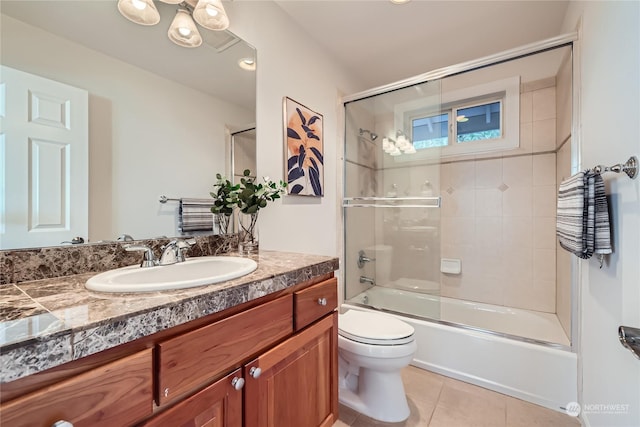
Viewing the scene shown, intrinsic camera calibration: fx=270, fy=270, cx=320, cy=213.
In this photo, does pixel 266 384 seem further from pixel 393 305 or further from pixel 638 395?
pixel 393 305

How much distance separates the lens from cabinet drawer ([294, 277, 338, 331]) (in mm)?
1021

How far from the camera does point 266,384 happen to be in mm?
886

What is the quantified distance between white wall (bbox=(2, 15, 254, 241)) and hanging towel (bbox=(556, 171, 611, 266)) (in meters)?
1.64

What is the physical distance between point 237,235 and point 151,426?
98cm

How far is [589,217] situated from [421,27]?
1.59m

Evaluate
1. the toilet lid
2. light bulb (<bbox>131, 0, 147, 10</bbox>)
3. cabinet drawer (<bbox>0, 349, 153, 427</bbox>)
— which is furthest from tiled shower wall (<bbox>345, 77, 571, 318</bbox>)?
cabinet drawer (<bbox>0, 349, 153, 427</bbox>)

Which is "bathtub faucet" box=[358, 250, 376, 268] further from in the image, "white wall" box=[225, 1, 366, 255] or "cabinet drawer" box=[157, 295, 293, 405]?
"cabinet drawer" box=[157, 295, 293, 405]

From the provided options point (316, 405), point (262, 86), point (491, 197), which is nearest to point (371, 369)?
point (316, 405)

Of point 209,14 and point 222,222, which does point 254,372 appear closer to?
point 222,222

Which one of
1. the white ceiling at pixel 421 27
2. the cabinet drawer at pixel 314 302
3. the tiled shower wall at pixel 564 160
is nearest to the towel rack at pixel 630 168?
the tiled shower wall at pixel 564 160

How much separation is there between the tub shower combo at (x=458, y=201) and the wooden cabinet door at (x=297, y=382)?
103 centimetres

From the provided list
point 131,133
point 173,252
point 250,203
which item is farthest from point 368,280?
point 131,133

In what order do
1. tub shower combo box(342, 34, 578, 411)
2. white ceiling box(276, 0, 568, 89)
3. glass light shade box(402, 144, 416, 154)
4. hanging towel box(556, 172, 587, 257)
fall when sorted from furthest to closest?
1. glass light shade box(402, 144, 416, 154)
2. tub shower combo box(342, 34, 578, 411)
3. white ceiling box(276, 0, 568, 89)
4. hanging towel box(556, 172, 587, 257)

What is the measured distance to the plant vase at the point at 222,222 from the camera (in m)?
1.42
